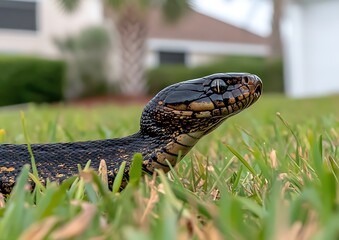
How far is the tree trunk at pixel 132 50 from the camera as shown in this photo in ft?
74.4

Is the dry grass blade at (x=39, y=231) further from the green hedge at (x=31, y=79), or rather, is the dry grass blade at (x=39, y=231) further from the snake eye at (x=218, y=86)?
the green hedge at (x=31, y=79)

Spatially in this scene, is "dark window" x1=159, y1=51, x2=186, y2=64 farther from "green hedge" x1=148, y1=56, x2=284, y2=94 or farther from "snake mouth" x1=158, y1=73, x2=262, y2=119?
"snake mouth" x1=158, y1=73, x2=262, y2=119

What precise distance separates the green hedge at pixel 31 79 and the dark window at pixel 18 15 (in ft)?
18.6

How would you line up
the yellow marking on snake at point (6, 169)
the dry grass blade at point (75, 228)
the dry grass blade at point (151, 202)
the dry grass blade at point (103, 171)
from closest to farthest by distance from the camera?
the dry grass blade at point (75, 228) < the dry grass blade at point (151, 202) < the dry grass blade at point (103, 171) < the yellow marking on snake at point (6, 169)

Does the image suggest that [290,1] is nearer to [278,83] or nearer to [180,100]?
[278,83]

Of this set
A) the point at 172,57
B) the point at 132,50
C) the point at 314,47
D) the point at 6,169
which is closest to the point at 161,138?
the point at 6,169

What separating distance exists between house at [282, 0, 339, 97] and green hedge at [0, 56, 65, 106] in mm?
9351

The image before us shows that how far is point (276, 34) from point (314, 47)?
1206cm

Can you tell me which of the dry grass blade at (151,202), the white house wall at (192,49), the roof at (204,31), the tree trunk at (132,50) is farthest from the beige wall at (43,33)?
the dry grass blade at (151,202)

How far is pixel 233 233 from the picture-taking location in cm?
105

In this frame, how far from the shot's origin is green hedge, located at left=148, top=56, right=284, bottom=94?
26.9 metres

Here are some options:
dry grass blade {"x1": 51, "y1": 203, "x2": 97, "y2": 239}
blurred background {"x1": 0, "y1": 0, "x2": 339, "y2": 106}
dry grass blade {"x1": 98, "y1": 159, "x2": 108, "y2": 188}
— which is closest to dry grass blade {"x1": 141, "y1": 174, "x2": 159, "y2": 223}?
dry grass blade {"x1": 51, "y1": 203, "x2": 97, "y2": 239}

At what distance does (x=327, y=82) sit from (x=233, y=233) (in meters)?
17.6

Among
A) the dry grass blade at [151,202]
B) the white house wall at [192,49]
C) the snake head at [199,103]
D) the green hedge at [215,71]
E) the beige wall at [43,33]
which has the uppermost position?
the beige wall at [43,33]
